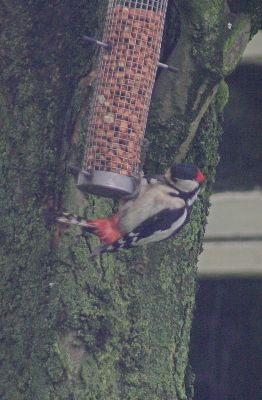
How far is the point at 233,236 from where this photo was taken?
7.28m

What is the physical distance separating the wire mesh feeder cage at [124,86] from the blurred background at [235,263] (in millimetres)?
2869

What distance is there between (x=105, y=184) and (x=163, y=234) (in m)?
0.37

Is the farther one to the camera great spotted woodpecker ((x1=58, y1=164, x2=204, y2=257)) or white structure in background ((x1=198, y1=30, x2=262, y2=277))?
white structure in background ((x1=198, y1=30, x2=262, y2=277))

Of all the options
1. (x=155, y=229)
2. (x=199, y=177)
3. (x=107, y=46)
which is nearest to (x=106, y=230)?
(x=155, y=229)

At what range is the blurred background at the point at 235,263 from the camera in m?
7.18

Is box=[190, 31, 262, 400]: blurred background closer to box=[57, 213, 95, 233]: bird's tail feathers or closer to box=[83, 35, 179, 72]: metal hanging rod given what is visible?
box=[83, 35, 179, 72]: metal hanging rod

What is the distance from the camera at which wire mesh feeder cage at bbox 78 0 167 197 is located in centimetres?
409

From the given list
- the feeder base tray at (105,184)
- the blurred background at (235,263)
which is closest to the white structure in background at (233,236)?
the blurred background at (235,263)

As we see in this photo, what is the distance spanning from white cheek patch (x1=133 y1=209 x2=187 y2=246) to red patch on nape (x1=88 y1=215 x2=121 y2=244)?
10cm

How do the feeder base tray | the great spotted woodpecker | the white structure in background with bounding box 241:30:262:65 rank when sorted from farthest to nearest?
the white structure in background with bounding box 241:30:262:65, the great spotted woodpecker, the feeder base tray

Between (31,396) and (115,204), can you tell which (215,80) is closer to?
(115,204)

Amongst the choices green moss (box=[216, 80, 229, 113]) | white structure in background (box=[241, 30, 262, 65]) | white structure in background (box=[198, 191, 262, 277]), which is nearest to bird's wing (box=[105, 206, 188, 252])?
green moss (box=[216, 80, 229, 113])

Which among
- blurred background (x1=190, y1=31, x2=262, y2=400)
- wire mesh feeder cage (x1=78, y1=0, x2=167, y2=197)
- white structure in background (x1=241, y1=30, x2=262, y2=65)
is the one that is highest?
white structure in background (x1=241, y1=30, x2=262, y2=65)

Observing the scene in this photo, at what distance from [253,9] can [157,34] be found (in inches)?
14.6
